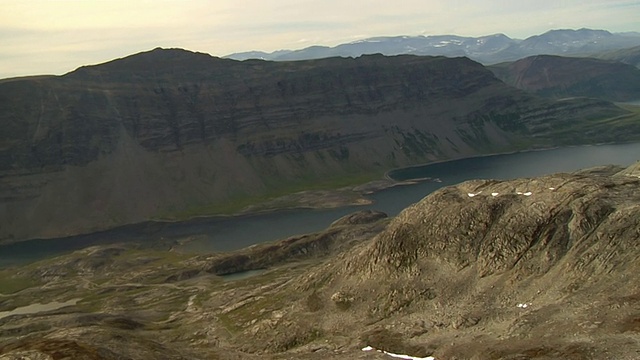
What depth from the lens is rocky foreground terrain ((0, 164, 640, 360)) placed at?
202ft

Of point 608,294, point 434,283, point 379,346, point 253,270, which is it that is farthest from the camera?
point 253,270

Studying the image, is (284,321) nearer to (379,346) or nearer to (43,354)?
(379,346)

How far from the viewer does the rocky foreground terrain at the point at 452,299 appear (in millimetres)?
61656

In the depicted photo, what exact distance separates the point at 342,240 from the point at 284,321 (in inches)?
3072

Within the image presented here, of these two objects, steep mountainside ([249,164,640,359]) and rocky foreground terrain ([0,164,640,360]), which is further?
rocky foreground terrain ([0,164,640,360])

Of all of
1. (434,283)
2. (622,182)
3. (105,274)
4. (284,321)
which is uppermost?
(622,182)

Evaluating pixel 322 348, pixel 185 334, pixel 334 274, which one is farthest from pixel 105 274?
pixel 322 348

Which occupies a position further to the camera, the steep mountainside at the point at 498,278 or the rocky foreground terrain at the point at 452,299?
the rocky foreground terrain at the point at 452,299

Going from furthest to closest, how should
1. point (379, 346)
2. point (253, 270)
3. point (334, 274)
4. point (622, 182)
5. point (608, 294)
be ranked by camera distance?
1. point (253, 270)
2. point (334, 274)
3. point (622, 182)
4. point (379, 346)
5. point (608, 294)

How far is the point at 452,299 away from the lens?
75438mm

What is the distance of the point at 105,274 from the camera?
167500 millimetres

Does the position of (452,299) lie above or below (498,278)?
below

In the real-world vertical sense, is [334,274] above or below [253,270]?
above

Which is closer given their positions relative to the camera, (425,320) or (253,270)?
(425,320)
